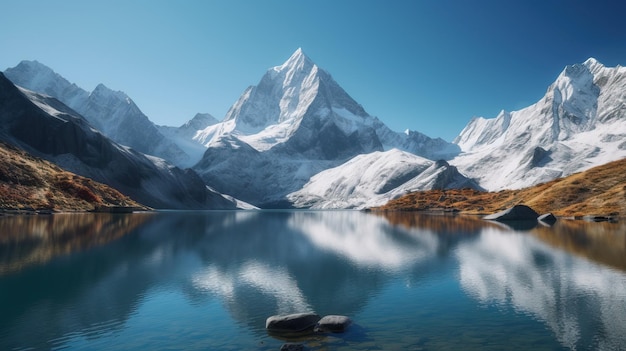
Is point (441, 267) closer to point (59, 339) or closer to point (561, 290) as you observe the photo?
point (561, 290)

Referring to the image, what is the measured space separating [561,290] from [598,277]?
6.06 m

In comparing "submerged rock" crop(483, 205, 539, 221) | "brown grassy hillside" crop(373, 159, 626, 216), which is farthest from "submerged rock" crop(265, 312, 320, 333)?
"submerged rock" crop(483, 205, 539, 221)

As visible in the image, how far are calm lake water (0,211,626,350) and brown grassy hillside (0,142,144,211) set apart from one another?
70166 millimetres

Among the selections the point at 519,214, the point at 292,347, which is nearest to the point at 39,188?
the point at 292,347

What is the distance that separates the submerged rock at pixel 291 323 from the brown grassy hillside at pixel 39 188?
10646 cm

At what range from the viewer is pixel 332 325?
21047 millimetres

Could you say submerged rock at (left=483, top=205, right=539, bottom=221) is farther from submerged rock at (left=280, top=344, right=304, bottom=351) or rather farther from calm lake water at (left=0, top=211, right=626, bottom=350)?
submerged rock at (left=280, top=344, right=304, bottom=351)

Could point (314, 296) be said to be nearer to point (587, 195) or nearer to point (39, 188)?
point (39, 188)

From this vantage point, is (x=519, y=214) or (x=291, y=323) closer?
(x=291, y=323)

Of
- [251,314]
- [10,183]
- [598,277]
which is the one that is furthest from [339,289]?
[10,183]

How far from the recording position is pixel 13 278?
3092 cm

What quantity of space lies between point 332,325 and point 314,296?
24.8 feet

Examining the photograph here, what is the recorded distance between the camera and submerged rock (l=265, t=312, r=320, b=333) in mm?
21016

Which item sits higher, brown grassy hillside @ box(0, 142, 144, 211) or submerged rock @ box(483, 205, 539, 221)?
brown grassy hillside @ box(0, 142, 144, 211)
